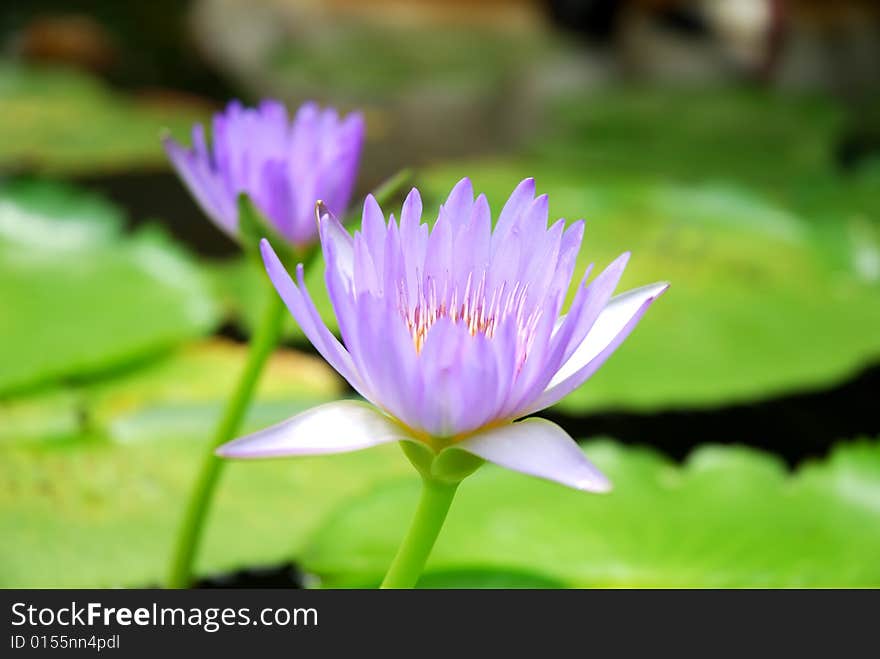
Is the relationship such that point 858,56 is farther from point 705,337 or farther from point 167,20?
point 167,20

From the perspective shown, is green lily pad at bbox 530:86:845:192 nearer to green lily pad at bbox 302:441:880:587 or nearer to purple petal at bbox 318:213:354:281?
green lily pad at bbox 302:441:880:587

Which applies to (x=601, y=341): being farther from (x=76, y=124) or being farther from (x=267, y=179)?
(x=76, y=124)

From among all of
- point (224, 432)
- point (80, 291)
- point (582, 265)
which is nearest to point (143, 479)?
point (224, 432)

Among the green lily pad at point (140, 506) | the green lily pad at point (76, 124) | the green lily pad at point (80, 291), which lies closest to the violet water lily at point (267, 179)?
the green lily pad at point (140, 506)

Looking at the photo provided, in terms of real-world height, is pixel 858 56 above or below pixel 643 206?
above

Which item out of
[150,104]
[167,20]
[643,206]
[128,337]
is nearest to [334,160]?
[128,337]

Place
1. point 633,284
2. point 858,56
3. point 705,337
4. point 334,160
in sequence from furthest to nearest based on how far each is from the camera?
point 858,56
point 633,284
point 705,337
point 334,160

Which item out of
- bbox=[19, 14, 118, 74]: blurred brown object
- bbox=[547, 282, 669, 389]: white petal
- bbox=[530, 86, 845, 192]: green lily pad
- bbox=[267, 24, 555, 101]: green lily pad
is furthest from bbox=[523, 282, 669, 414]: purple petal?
bbox=[19, 14, 118, 74]: blurred brown object

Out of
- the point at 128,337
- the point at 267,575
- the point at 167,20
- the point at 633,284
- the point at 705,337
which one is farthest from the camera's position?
the point at 167,20

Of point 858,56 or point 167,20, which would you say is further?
point 167,20
